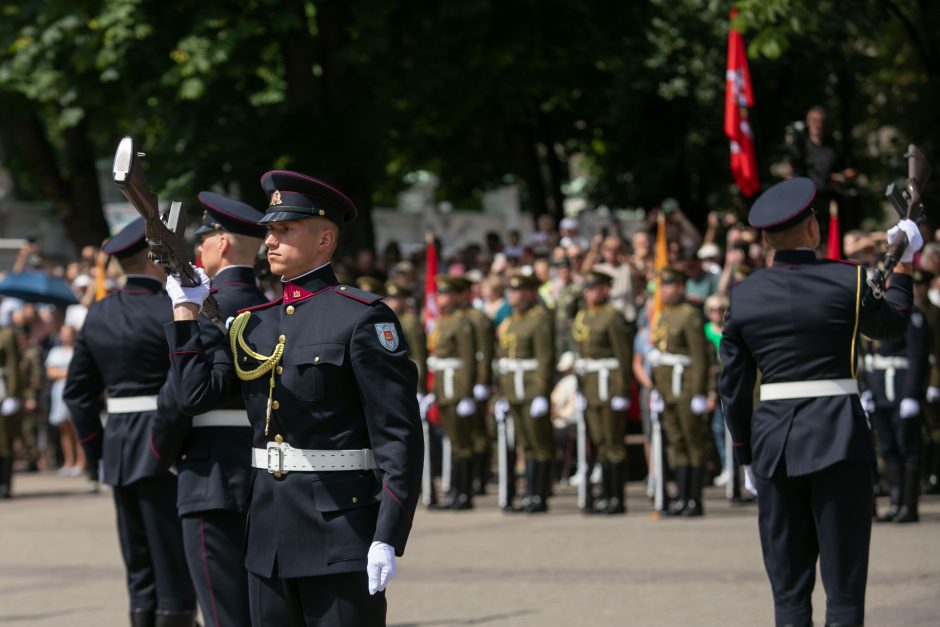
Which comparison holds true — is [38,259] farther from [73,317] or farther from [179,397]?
[179,397]

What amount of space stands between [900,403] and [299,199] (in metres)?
9.17

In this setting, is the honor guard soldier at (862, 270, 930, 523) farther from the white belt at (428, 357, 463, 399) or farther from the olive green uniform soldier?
the olive green uniform soldier

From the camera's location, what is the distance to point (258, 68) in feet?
68.6

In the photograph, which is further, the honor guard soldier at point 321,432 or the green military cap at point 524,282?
the green military cap at point 524,282

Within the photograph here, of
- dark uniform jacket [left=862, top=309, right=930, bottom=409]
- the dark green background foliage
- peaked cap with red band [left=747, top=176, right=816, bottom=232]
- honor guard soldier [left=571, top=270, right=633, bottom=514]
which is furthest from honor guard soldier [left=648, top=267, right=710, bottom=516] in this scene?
peaked cap with red band [left=747, top=176, right=816, bottom=232]

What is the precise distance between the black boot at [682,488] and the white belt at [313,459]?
9.23 metres

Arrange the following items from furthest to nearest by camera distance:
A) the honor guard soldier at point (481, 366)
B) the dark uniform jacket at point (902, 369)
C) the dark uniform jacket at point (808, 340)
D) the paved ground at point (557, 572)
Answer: the honor guard soldier at point (481, 366) < the dark uniform jacket at point (902, 369) < the paved ground at point (557, 572) < the dark uniform jacket at point (808, 340)

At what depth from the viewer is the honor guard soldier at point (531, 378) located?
15211mm

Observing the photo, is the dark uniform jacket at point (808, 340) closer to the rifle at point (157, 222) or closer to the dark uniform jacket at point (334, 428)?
the dark uniform jacket at point (334, 428)

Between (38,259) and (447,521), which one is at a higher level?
(38,259)

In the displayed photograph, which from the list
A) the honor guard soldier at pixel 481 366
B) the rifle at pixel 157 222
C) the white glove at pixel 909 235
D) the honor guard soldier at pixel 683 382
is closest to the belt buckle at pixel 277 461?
the rifle at pixel 157 222

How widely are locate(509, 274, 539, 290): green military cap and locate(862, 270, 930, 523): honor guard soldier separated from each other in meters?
3.04

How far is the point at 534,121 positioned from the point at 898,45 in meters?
6.14

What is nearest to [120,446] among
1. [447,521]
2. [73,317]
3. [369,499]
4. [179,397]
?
[179,397]
